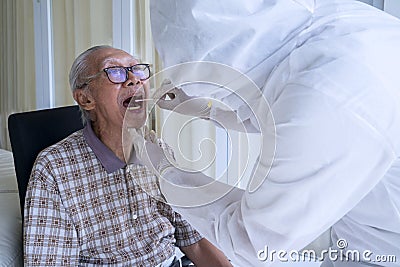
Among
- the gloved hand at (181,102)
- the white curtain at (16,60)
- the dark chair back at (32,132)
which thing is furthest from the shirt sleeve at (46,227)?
the white curtain at (16,60)

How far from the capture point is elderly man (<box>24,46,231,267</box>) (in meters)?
1.41

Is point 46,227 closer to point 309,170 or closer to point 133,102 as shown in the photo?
point 133,102

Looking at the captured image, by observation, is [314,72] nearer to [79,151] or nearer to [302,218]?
[302,218]

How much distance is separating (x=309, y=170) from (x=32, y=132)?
1122mm

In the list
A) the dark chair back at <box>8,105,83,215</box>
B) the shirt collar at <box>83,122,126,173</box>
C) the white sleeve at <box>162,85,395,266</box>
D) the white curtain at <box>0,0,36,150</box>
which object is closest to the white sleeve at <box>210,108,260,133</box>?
the white sleeve at <box>162,85,395,266</box>

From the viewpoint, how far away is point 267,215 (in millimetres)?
829

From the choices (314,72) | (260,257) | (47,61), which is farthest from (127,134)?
(47,61)

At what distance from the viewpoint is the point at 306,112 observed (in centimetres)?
77

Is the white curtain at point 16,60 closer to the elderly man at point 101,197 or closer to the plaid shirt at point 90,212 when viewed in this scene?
the elderly man at point 101,197

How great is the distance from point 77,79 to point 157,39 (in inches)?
29.1

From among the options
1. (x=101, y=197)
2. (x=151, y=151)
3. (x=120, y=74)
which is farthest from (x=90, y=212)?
(x=120, y=74)

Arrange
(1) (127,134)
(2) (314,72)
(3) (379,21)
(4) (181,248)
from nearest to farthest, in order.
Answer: (2) (314,72), (3) (379,21), (1) (127,134), (4) (181,248)

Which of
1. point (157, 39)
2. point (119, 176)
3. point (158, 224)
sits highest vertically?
point (157, 39)

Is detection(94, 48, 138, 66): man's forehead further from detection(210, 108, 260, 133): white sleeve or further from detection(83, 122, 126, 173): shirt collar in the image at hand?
detection(210, 108, 260, 133): white sleeve
